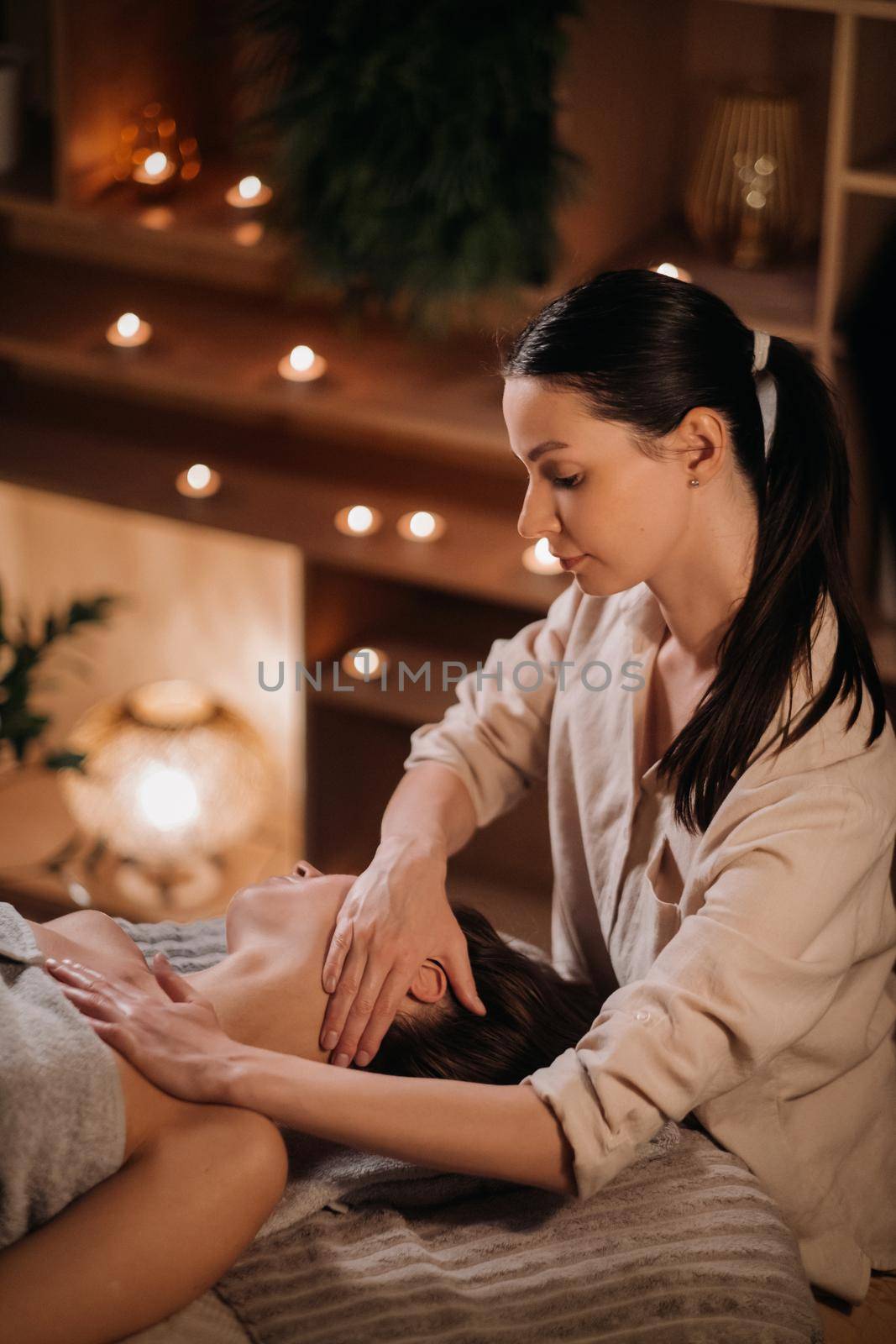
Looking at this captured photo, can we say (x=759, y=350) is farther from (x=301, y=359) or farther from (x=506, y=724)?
(x=301, y=359)

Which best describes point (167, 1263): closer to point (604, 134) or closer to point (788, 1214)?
point (788, 1214)

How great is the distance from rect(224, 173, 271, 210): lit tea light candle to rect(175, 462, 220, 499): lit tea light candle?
18.5 inches

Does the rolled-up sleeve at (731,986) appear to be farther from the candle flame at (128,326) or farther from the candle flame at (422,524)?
the candle flame at (128,326)

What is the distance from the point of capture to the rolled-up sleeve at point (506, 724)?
1.59 meters

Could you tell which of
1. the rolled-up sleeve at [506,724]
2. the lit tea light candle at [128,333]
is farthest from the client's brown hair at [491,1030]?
the lit tea light candle at [128,333]

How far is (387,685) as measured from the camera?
266cm

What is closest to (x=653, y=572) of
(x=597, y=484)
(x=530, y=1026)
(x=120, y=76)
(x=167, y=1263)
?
(x=597, y=484)

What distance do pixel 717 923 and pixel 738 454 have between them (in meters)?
0.41

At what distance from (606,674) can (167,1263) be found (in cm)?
72

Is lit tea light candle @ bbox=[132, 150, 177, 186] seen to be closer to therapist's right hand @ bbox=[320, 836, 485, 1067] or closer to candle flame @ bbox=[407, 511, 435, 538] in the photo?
candle flame @ bbox=[407, 511, 435, 538]

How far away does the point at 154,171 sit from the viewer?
2588mm

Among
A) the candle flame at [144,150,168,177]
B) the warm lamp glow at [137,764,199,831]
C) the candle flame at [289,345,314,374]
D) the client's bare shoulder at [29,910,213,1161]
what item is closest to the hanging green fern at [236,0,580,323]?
the candle flame at [289,345,314,374]

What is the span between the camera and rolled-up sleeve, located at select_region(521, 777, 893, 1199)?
1110 millimetres

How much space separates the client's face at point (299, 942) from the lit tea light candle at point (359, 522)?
1.24 metres
